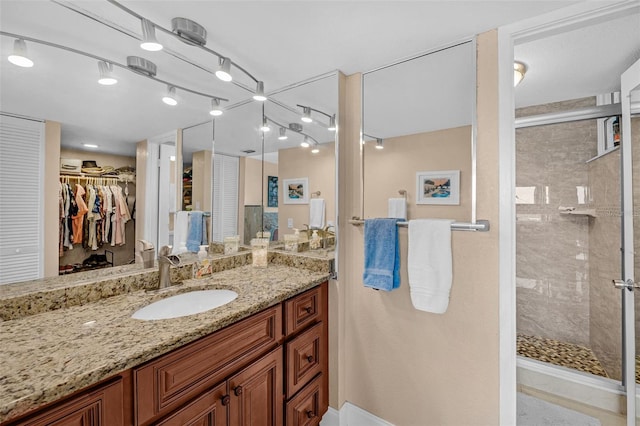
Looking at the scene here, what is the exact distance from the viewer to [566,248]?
7.52 ft

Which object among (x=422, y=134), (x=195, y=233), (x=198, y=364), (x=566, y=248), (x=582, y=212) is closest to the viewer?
(x=198, y=364)

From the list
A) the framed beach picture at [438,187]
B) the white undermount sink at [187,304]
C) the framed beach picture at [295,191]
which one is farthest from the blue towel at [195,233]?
the framed beach picture at [438,187]

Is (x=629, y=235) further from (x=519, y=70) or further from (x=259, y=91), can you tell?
(x=259, y=91)

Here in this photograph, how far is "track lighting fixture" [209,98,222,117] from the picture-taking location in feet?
5.45

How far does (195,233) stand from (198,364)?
2.88ft

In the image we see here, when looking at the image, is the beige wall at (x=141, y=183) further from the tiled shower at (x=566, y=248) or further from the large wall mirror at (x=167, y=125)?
the tiled shower at (x=566, y=248)

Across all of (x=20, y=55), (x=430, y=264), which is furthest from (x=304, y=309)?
(x=20, y=55)

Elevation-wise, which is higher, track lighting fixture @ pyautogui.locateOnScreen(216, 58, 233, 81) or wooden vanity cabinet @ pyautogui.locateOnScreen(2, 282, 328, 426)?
track lighting fixture @ pyautogui.locateOnScreen(216, 58, 233, 81)

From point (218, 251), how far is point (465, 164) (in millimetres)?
1526

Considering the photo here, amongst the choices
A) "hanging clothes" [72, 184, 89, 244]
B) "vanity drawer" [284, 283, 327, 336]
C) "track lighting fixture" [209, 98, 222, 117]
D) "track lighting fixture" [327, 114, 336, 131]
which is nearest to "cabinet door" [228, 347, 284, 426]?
"vanity drawer" [284, 283, 327, 336]

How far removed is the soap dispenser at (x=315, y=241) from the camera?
72.2 inches

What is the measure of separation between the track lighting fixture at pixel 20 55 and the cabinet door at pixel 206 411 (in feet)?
4.37

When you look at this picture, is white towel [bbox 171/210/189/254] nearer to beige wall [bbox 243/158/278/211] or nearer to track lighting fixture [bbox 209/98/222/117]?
beige wall [bbox 243/158/278/211]

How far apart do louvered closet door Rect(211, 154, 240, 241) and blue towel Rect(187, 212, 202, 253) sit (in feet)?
0.30
